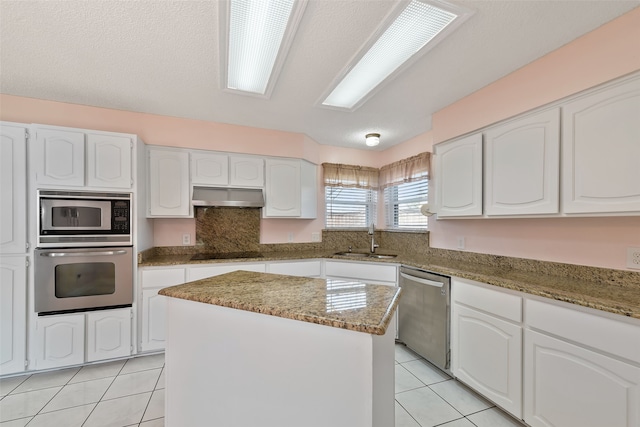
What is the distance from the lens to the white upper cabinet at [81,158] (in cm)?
222

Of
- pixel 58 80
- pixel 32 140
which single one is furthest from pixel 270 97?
pixel 32 140

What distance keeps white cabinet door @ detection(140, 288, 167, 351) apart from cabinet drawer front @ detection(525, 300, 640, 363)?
9.97 feet

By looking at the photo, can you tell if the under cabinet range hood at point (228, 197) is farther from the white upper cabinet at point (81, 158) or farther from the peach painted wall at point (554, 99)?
the peach painted wall at point (554, 99)

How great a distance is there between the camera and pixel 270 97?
241cm

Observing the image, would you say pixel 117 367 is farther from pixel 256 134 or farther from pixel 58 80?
pixel 256 134

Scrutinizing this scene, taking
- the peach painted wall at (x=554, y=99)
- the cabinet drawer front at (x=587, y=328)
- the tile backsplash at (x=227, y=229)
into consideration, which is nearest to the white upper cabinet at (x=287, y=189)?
the tile backsplash at (x=227, y=229)

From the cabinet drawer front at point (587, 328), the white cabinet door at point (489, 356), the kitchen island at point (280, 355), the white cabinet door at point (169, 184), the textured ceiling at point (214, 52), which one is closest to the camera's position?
the kitchen island at point (280, 355)

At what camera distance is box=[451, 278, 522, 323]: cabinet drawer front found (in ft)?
5.57

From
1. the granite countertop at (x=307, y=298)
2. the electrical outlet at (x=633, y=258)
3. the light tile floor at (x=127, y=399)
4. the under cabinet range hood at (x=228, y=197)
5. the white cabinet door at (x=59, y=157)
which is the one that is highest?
the white cabinet door at (x=59, y=157)

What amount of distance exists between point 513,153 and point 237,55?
213 centimetres

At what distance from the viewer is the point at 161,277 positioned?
258 centimetres

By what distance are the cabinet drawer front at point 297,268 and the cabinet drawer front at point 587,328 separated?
6.66 ft

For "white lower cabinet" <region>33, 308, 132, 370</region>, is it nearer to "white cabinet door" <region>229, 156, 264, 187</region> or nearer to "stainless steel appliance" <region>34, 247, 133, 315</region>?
"stainless steel appliance" <region>34, 247, 133, 315</region>

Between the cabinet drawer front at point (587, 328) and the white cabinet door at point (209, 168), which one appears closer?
the cabinet drawer front at point (587, 328)
